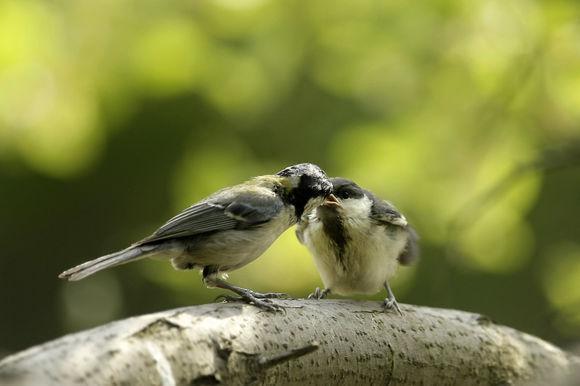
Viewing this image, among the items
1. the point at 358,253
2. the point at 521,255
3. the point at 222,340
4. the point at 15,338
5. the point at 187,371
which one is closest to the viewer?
the point at 187,371

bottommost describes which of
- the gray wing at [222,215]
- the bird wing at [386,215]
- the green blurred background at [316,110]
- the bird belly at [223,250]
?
the bird belly at [223,250]

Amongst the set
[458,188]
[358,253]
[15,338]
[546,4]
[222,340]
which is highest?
[546,4]

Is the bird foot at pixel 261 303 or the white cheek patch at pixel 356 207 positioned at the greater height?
the white cheek patch at pixel 356 207

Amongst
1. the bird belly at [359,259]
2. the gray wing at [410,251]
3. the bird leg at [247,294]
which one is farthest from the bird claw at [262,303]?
the gray wing at [410,251]

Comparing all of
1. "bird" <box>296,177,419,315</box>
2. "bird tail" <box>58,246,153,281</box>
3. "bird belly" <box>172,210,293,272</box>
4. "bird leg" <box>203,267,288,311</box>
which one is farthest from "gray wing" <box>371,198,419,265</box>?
"bird tail" <box>58,246,153,281</box>

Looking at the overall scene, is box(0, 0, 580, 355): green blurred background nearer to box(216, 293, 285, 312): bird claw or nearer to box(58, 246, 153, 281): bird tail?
box(216, 293, 285, 312): bird claw

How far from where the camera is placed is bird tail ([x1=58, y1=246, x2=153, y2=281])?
267cm

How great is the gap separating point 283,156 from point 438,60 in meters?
1.08

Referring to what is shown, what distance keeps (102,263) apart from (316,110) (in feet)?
9.53

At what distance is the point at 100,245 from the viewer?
5.76 meters

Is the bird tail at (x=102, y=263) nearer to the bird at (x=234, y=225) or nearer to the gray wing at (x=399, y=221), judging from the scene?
the bird at (x=234, y=225)

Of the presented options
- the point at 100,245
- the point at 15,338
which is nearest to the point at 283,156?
the point at 100,245

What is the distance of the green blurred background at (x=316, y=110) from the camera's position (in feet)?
14.1

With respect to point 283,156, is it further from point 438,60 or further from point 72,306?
point 72,306
